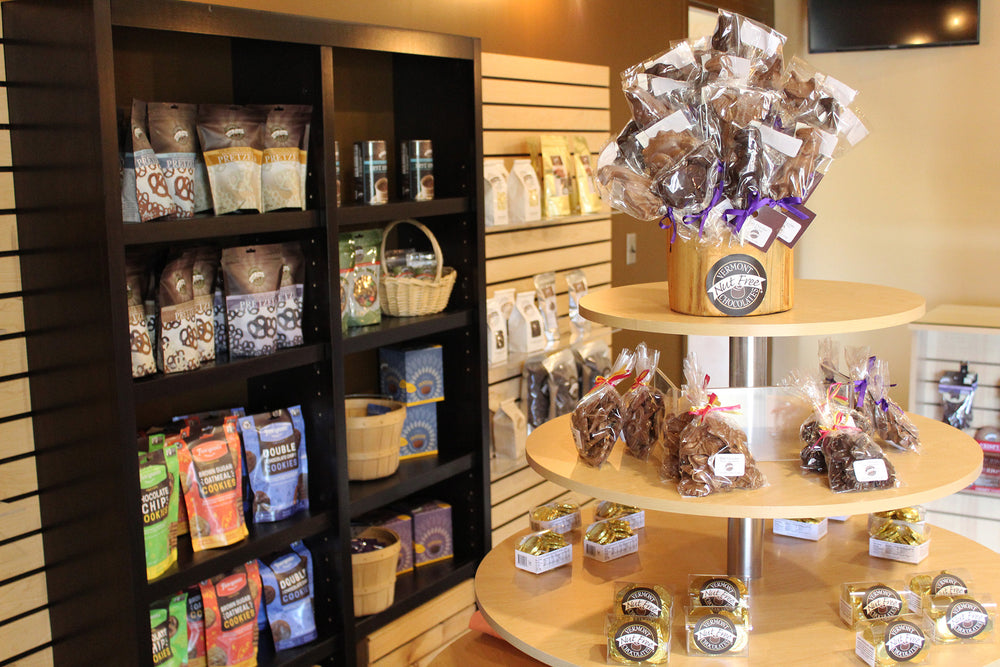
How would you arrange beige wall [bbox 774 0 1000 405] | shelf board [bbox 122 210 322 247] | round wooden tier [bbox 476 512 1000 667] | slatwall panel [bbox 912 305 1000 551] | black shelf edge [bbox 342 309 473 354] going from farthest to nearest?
beige wall [bbox 774 0 1000 405]
slatwall panel [bbox 912 305 1000 551]
black shelf edge [bbox 342 309 473 354]
shelf board [bbox 122 210 322 247]
round wooden tier [bbox 476 512 1000 667]

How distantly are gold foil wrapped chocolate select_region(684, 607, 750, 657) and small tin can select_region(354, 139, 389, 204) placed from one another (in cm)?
159

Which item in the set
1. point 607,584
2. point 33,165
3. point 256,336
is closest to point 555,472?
point 607,584

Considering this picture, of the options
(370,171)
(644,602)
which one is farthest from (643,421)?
(370,171)

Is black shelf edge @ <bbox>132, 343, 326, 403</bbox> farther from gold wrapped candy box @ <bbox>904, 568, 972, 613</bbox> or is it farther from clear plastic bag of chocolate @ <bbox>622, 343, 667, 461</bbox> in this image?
gold wrapped candy box @ <bbox>904, 568, 972, 613</bbox>

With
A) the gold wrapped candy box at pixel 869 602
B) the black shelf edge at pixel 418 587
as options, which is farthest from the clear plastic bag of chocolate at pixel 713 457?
the black shelf edge at pixel 418 587

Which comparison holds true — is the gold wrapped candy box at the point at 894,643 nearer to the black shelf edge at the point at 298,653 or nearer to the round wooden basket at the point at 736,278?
the round wooden basket at the point at 736,278

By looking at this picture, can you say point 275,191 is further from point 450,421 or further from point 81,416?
point 450,421

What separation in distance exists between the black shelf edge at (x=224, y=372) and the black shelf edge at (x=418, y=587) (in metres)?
0.82

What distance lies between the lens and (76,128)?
1.99 m

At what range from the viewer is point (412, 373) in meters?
3.11

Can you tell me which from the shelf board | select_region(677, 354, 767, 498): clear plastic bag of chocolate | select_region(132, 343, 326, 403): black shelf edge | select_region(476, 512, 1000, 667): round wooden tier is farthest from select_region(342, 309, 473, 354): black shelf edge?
select_region(677, 354, 767, 498): clear plastic bag of chocolate

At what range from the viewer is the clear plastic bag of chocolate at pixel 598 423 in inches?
80.1

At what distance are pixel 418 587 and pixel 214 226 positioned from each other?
138 cm

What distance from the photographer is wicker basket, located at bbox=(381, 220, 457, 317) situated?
116 inches
